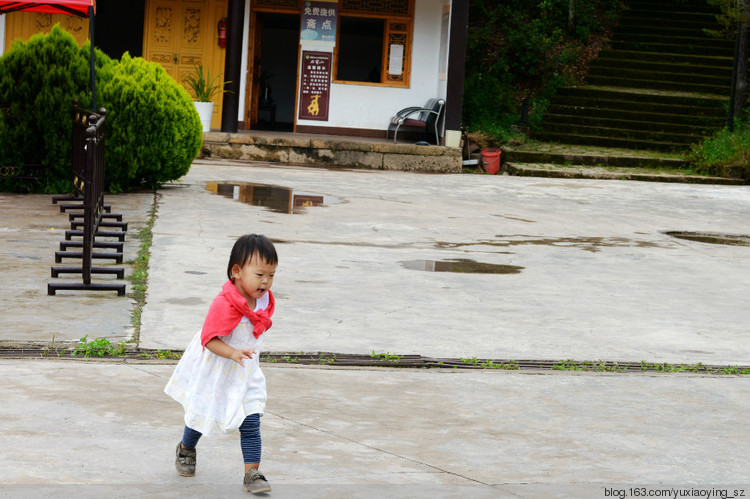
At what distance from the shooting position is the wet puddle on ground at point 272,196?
39.2ft

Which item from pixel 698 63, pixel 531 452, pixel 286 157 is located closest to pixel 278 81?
pixel 286 157

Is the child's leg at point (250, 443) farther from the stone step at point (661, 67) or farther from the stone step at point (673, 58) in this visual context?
the stone step at point (673, 58)

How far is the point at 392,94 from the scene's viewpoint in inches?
787

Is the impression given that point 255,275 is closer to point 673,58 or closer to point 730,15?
point 730,15

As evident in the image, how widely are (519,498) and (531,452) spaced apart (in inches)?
22.1

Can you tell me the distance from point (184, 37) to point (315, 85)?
8.74ft

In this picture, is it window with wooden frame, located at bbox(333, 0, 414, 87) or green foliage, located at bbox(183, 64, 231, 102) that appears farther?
A: window with wooden frame, located at bbox(333, 0, 414, 87)

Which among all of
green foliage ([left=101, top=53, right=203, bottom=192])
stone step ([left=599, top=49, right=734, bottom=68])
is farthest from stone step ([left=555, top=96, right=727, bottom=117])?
green foliage ([left=101, top=53, right=203, bottom=192])

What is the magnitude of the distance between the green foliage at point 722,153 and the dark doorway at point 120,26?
1064 cm

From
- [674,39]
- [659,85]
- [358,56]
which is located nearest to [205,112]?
[358,56]

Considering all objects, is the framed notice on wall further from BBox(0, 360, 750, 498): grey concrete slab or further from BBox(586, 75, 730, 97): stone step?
BBox(0, 360, 750, 498): grey concrete slab

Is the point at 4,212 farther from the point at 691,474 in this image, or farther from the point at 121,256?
the point at 691,474

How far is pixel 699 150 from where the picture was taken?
18.9 m

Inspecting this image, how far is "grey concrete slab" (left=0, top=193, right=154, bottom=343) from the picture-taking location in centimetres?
580
